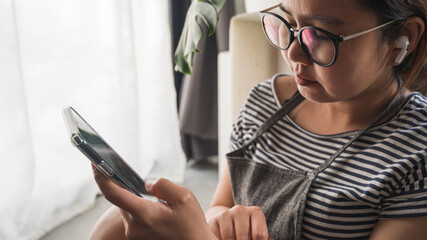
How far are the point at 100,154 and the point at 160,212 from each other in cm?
12

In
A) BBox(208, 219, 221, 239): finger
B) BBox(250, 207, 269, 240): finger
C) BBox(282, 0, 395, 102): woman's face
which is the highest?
BBox(282, 0, 395, 102): woman's face

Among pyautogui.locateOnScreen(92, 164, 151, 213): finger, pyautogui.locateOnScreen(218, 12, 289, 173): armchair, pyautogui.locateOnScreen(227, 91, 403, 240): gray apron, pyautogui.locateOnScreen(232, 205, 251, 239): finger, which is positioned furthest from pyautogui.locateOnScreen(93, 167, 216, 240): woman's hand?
pyautogui.locateOnScreen(218, 12, 289, 173): armchair

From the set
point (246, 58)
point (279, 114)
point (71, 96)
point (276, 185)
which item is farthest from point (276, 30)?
point (71, 96)

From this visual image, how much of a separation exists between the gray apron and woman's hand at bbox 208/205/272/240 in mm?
95

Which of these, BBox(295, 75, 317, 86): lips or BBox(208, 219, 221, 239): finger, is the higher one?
BBox(295, 75, 317, 86): lips

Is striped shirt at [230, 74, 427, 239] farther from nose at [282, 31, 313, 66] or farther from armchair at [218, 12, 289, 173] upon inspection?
armchair at [218, 12, 289, 173]

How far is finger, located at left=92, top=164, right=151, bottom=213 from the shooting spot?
504 mm

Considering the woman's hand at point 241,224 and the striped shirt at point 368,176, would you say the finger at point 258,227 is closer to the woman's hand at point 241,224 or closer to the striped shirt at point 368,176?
the woman's hand at point 241,224

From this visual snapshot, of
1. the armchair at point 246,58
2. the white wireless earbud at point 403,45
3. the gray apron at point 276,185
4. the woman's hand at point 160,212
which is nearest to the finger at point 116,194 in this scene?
the woman's hand at point 160,212

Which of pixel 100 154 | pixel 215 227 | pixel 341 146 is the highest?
pixel 100 154

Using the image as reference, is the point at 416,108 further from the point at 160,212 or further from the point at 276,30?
the point at 160,212

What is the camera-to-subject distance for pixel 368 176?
746 mm

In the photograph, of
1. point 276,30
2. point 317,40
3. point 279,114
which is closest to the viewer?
point 317,40

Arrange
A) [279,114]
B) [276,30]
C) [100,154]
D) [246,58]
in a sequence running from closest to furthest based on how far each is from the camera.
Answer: [100,154], [276,30], [279,114], [246,58]
